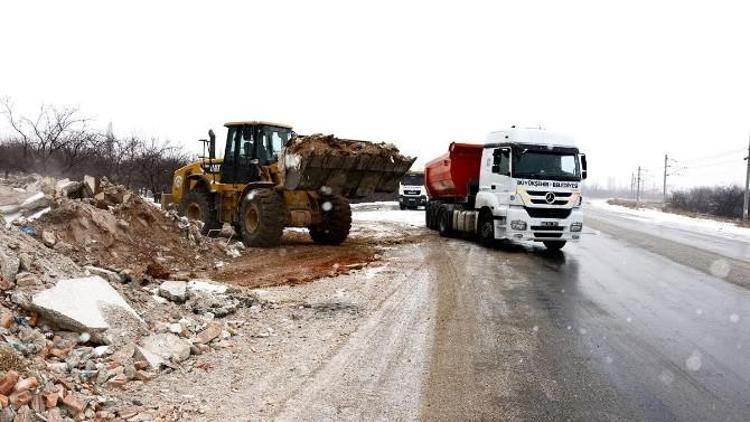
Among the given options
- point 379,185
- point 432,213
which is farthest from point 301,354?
point 432,213

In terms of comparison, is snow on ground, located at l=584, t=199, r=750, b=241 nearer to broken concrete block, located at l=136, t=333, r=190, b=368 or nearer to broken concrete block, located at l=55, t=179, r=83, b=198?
broken concrete block, located at l=55, t=179, r=83, b=198

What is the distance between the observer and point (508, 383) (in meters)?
4.99

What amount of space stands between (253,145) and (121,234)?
4961 mm

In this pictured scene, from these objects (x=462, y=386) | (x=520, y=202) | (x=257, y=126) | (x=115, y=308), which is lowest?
(x=462, y=386)

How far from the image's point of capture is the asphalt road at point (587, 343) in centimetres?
457

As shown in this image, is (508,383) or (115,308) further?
(115,308)

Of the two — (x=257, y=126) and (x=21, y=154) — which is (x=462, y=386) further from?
(x=21, y=154)

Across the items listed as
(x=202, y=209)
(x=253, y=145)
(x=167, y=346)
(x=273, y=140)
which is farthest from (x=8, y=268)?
(x=202, y=209)

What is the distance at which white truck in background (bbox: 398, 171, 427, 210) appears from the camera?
1359 inches

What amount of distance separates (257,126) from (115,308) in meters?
9.51

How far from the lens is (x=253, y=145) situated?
48.8ft

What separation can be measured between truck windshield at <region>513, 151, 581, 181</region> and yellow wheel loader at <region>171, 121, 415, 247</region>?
8.98 feet

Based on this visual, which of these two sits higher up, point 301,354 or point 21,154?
point 21,154

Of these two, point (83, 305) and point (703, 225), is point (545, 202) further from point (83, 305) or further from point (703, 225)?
point (703, 225)
